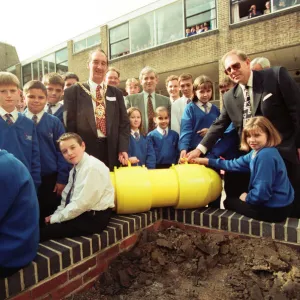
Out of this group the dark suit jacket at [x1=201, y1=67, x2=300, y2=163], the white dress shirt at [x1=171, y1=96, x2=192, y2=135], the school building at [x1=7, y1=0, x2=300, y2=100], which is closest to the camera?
the dark suit jacket at [x1=201, y1=67, x2=300, y2=163]

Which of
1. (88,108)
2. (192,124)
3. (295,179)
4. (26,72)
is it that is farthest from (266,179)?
(26,72)

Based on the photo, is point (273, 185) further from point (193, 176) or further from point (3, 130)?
point (3, 130)

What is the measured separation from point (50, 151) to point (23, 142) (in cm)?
41

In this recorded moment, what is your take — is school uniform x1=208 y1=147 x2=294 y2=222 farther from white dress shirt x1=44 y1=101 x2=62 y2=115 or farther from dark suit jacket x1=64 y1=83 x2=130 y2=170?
white dress shirt x1=44 y1=101 x2=62 y2=115

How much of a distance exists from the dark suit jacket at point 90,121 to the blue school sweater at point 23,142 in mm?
541

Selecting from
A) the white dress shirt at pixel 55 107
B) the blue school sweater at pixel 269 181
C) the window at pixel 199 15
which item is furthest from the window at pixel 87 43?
the blue school sweater at pixel 269 181

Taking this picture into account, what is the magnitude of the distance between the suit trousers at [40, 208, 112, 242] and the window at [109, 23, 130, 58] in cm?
1624

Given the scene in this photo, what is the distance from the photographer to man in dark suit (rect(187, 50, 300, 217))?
9.72ft

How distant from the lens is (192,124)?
3.83 m

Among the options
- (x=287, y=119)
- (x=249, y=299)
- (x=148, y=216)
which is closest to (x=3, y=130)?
(x=148, y=216)

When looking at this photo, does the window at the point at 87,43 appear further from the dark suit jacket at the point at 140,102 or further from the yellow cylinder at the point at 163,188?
the yellow cylinder at the point at 163,188

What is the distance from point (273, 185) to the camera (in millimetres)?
2730

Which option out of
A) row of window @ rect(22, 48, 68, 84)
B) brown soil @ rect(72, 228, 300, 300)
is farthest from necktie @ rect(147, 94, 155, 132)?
row of window @ rect(22, 48, 68, 84)

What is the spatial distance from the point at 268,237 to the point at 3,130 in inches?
106
